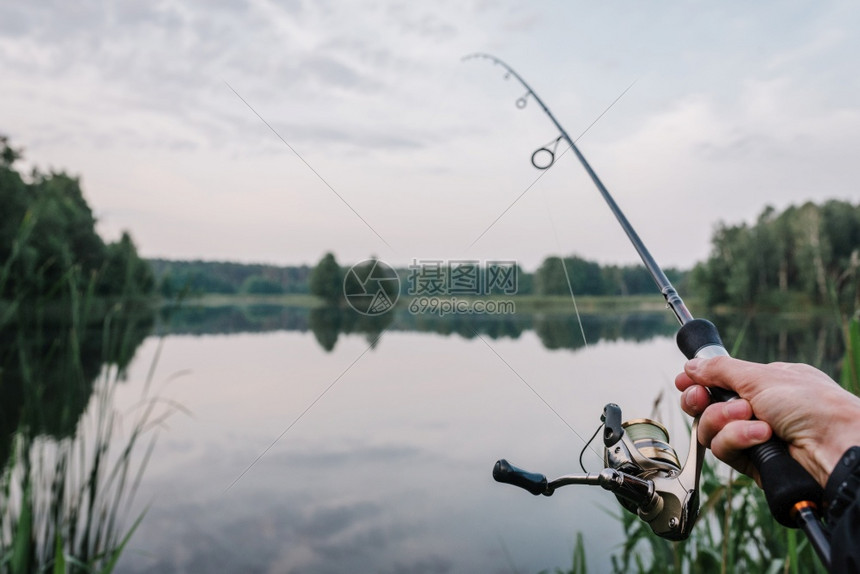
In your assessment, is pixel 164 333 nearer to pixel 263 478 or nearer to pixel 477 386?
pixel 263 478

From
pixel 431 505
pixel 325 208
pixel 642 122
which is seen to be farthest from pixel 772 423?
pixel 431 505

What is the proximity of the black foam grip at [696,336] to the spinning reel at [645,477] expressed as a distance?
15 cm

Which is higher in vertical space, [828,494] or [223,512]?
[828,494]

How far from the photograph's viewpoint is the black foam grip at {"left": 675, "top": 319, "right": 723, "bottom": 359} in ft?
3.81

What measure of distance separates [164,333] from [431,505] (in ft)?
27.0

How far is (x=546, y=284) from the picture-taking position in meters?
3.35

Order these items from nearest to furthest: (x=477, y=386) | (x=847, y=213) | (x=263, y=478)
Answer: (x=263, y=478) → (x=477, y=386) → (x=847, y=213)

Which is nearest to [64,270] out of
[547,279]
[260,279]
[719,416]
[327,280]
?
[547,279]

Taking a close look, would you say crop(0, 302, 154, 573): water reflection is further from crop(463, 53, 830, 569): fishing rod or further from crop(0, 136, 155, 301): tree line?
crop(463, 53, 830, 569): fishing rod

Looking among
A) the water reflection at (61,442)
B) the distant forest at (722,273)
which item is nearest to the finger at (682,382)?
the distant forest at (722,273)

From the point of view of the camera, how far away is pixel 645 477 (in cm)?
111

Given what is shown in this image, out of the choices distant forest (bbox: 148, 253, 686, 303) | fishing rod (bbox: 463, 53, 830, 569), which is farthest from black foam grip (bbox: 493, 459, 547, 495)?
distant forest (bbox: 148, 253, 686, 303)

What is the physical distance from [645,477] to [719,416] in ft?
0.61

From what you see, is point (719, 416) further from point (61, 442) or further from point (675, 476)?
point (61, 442)
